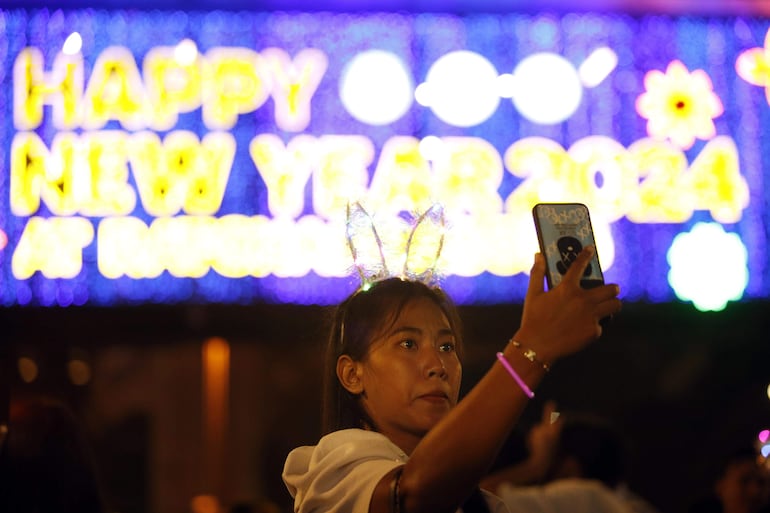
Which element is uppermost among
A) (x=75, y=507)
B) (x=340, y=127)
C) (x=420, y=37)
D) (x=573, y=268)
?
(x=420, y=37)

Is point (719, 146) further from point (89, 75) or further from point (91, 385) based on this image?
point (91, 385)

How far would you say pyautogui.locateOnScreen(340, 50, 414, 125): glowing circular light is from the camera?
5828mm

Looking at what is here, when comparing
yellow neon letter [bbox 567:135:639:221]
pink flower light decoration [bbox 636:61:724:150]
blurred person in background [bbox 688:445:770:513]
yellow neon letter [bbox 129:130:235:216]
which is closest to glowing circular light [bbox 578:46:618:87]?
pink flower light decoration [bbox 636:61:724:150]

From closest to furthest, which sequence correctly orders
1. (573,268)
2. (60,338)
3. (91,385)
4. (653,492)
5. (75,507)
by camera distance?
(573,268), (75,507), (60,338), (653,492), (91,385)

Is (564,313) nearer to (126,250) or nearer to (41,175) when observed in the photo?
(126,250)

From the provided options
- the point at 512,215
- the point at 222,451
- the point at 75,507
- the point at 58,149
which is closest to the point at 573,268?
the point at 75,507

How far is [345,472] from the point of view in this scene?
179 cm

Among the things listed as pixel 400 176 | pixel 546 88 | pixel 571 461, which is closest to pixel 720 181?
pixel 546 88

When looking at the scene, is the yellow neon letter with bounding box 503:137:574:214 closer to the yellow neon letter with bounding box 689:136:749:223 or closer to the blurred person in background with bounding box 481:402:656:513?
the yellow neon letter with bounding box 689:136:749:223

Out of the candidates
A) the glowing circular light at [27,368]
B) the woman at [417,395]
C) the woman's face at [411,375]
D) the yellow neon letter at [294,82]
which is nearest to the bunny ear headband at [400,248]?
the woman at [417,395]

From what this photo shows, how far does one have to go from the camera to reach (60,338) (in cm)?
630

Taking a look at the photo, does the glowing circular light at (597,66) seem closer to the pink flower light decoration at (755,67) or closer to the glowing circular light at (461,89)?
the glowing circular light at (461,89)

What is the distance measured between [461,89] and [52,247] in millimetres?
2088

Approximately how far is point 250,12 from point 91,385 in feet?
9.55
